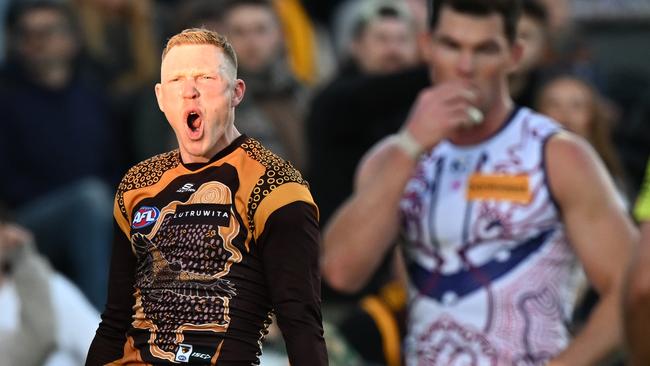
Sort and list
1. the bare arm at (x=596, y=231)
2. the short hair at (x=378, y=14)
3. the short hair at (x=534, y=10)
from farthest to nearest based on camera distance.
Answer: the short hair at (x=378, y=14)
the short hair at (x=534, y=10)
the bare arm at (x=596, y=231)

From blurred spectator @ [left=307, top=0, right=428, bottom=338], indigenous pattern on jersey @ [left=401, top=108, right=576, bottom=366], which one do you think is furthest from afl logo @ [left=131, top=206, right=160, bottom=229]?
blurred spectator @ [left=307, top=0, right=428, bottom=338]

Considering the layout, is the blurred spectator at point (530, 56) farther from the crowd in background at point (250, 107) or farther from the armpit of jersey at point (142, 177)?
the armpit of jersey at point (142, 177)

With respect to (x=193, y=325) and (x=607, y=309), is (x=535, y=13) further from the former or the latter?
(x=193, y=325)

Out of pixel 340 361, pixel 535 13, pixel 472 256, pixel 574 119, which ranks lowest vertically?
pixel 340 361

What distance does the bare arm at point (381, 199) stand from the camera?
16.1 ft

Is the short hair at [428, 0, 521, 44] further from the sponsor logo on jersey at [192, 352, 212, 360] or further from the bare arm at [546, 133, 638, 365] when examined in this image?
the sponsor logo on jersey at [192, 352, 212, 360]

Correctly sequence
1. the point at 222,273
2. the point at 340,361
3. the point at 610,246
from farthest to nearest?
the point at 340,361 < the point at 610,246 < the point at 222,273

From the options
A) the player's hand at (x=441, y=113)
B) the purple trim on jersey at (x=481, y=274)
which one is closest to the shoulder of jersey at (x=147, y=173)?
the player's hand at (x=441, y=113)

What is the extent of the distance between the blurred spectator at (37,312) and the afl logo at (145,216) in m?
2.65

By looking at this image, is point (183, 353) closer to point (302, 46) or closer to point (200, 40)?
point (200, 40)

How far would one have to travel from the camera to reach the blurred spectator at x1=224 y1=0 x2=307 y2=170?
8.10 meters

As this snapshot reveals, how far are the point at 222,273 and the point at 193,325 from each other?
0.12m

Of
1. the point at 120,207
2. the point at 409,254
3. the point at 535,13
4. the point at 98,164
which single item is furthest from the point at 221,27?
the point at 120,207

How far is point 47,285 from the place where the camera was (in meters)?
6.04
